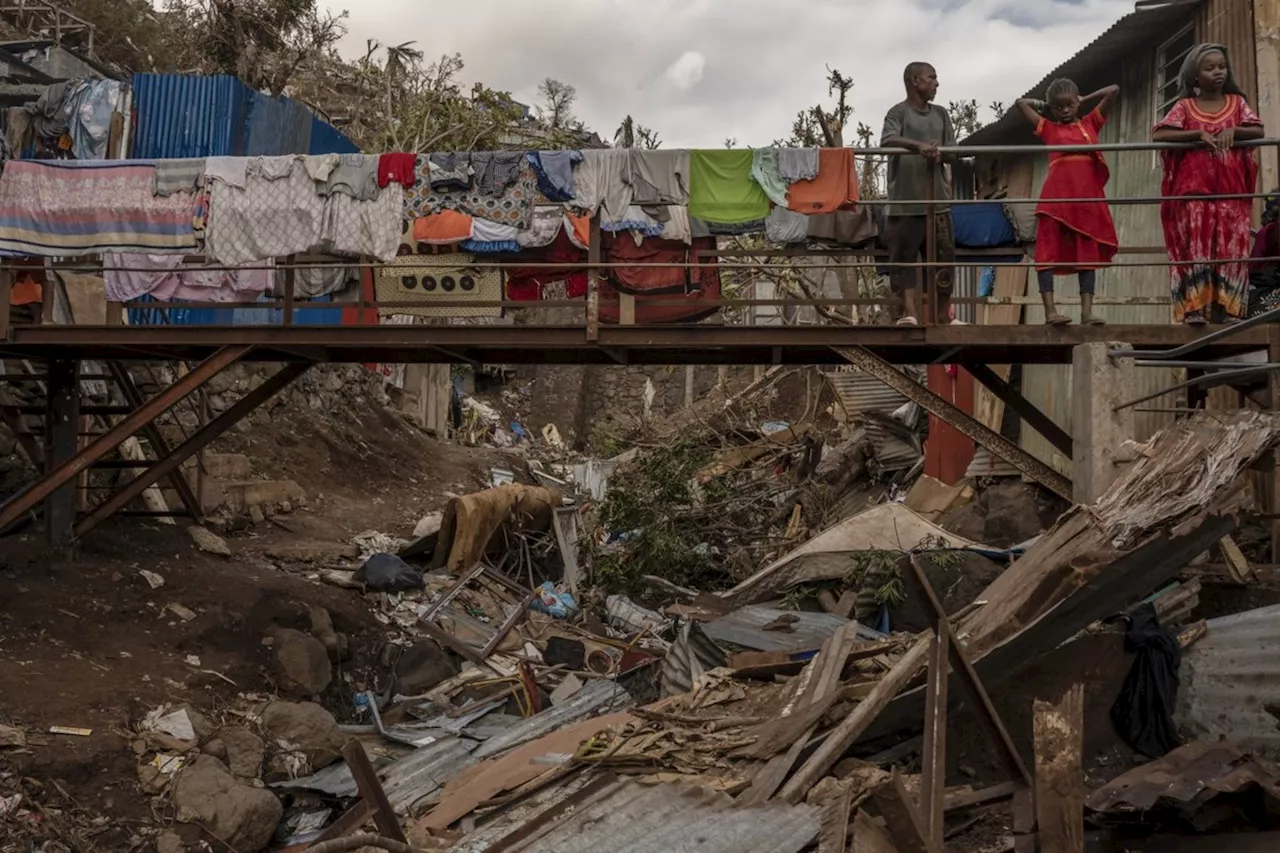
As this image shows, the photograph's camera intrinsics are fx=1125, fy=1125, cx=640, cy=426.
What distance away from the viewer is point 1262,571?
725 centimetres


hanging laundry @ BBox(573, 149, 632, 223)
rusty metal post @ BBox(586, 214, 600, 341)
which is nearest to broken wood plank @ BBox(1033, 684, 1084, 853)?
rusty metal post @ BBox(586, 214, 600, 341)

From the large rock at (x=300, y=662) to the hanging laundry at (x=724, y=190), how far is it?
5154mm

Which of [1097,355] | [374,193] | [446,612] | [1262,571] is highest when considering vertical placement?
[374,193]

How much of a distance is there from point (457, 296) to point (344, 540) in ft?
19.0

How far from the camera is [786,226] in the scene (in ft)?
27.3

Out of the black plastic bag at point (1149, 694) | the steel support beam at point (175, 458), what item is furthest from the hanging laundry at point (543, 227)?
the black plastic bag at point (1149, 694)

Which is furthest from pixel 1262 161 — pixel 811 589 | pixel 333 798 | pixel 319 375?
pixel 319 375

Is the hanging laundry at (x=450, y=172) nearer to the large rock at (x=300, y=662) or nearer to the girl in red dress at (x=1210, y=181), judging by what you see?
the large rock at (x=300, y=662)

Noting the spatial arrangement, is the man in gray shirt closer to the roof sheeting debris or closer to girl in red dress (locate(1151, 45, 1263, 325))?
girl in red dress (locate(1151, 45, 1263, 325))

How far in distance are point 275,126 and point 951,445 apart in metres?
8.97

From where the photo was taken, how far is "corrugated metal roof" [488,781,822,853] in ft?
15.6

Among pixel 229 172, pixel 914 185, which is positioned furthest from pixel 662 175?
pixel 229 172

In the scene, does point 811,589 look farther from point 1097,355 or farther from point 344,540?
point 344,540

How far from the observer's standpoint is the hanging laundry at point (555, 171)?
8.30m
